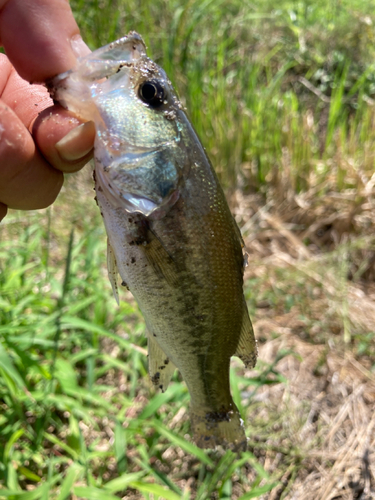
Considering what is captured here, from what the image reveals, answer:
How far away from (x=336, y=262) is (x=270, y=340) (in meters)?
0.97

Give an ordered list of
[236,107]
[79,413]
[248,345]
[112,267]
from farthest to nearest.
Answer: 1. [236,107]
2. [79,413]
3. [248,345]
4. [112,267]

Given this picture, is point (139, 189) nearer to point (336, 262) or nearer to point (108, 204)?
point (108, 204)

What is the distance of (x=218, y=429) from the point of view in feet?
4.66

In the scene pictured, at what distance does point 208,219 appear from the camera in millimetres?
1175

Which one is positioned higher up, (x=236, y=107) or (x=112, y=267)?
(x=112, y=267)

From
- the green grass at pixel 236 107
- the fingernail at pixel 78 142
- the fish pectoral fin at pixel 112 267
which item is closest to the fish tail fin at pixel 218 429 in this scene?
the fish pectoral fin at pixel 112 267

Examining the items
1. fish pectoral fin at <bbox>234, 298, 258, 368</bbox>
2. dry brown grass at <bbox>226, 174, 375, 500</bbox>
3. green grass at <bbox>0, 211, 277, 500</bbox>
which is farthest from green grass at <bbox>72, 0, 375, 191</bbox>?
fish pectoral fin at <bbox>234, 298, 258, 368</bbox>

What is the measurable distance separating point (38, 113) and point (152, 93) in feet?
1.32

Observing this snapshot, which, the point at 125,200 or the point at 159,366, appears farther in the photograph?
the point at 159,366

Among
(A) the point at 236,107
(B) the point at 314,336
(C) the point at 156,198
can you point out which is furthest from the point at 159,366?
(A) the point at 236,107

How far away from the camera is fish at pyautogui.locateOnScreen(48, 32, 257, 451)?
1.14m

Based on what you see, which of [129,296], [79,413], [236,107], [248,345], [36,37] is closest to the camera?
[36,37]

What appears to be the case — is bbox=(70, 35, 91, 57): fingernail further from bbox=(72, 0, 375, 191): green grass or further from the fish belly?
bbox=(72, 0, 375, 191): green grass

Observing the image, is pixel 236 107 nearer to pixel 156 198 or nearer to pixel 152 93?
pixel 152 93
